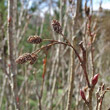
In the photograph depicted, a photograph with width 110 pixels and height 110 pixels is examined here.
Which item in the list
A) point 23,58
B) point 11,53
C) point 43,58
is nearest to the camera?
point 23,58

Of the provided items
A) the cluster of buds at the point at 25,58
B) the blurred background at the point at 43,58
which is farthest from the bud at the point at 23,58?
the blurred background at the point at 43,58

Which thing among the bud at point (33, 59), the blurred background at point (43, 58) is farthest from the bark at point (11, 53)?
the bud at point (33, 59)

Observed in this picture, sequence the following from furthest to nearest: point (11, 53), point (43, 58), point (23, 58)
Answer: point (43, 58) → point (11, 53) → point (23, 58)

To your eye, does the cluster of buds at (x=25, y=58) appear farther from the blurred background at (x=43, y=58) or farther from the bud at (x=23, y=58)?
the blurred background at (x=43, y=58)

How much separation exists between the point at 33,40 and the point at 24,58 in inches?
2.2

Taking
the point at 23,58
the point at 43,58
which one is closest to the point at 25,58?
the point at 23,58

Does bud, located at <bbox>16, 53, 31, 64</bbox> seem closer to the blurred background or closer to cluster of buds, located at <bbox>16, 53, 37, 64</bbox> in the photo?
cluster of buds, located at <bbox>16, 53, 37, 64</bbox>

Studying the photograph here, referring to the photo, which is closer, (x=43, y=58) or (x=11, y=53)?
(x=11, y=53)

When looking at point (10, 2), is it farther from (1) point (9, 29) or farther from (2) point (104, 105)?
(2) point (104, 105)

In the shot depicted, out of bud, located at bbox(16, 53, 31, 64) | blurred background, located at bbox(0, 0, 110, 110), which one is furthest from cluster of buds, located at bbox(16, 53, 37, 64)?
blurred background, located at bbox(0, 0, 110, 110)

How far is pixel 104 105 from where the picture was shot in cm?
107

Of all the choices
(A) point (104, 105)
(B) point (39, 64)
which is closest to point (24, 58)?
(A) point (104, 105)

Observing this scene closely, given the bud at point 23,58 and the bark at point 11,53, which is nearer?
the bud at point 23,58

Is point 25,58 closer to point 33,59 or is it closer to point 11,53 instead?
point 33,59
